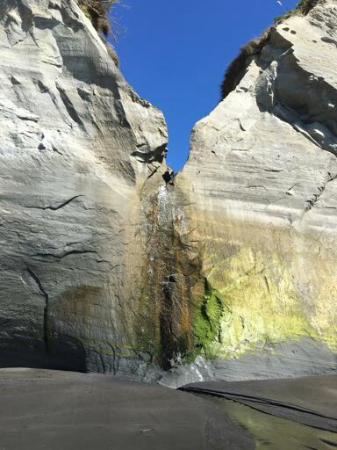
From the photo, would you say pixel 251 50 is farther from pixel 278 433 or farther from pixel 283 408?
pixel 278 433

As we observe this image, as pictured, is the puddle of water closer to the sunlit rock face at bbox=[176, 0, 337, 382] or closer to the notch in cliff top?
the sunlit rock face at bbox=[176, 0, 337, 382]

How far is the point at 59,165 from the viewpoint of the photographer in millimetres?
5875

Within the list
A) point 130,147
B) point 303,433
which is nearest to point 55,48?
point 130,147

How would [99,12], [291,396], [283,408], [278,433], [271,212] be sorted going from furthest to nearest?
1. [99,12]
2. [271,212]
3. [291,396]
4. [283,408]
5. [278,433]

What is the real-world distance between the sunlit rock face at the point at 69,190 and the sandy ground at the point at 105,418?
80cm

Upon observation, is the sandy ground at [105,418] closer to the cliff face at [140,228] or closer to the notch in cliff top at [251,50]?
the cliff face at [140,228]

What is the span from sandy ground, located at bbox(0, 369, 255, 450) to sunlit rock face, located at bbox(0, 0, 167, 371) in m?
0.80

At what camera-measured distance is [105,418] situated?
3.54 meters

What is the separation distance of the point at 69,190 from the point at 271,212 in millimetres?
2283

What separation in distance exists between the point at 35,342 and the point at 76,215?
128cm

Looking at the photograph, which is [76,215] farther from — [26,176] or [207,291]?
[207,291]

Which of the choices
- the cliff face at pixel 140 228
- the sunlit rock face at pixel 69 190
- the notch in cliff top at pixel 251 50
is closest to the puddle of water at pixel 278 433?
the cliff face at pixel 140 228

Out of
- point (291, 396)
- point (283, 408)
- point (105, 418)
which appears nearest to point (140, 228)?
point (291, 396)

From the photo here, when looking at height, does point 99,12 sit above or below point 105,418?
above
